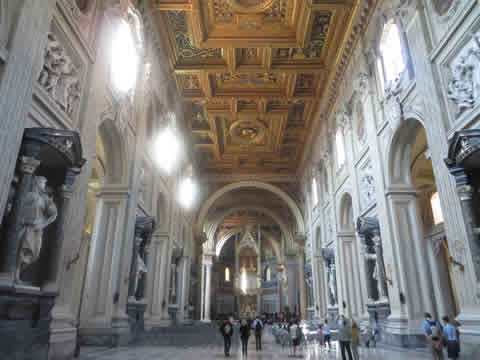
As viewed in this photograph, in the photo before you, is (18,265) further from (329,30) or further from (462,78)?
(329,30)

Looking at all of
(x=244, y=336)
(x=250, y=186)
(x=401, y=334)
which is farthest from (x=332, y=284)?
(x=250, y=186)

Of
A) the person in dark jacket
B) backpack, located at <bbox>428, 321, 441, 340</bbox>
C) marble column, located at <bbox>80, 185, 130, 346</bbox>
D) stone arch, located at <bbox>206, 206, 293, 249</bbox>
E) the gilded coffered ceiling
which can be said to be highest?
the gilded coffered ceiling

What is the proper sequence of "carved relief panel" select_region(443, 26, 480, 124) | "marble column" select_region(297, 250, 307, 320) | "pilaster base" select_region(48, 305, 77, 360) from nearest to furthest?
"pilaster base" select_region(48, 305, 77, 360) → "carved relief panel" select_region(443, 26, 480, 124) → "marble column" select_region(297, 250, 307, 320)

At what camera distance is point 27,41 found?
570 centimetres

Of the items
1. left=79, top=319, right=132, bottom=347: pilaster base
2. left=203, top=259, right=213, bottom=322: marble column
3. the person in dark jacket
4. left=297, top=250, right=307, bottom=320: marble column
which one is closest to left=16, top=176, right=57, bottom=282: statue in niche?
left=79, top=319, right=132, bottom=347: pilaster base

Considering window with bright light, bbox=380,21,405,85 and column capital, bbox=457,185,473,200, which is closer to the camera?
column capital, bbox=457,185,473,200

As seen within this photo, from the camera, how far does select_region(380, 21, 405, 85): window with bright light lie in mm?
10385

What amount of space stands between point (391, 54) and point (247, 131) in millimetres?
12451

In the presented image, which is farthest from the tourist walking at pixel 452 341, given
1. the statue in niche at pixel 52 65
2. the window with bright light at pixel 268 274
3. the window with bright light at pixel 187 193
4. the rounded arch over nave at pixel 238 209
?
the window with bright light at pixel 268 274

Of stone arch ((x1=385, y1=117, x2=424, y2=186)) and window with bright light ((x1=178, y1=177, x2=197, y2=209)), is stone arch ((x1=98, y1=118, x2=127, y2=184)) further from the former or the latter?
window with bright light ((x1=178, y1=177, x2=197, y2=209))

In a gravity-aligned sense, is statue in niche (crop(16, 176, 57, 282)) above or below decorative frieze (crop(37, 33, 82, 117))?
below

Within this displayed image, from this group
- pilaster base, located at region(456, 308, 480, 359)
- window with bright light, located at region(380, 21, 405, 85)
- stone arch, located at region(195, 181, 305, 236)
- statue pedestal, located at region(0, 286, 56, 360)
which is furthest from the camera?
stone arch, located at region(195, 181, 305, 236)

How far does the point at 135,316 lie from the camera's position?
1130 cm

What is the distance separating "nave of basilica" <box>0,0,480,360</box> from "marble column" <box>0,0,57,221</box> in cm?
3
